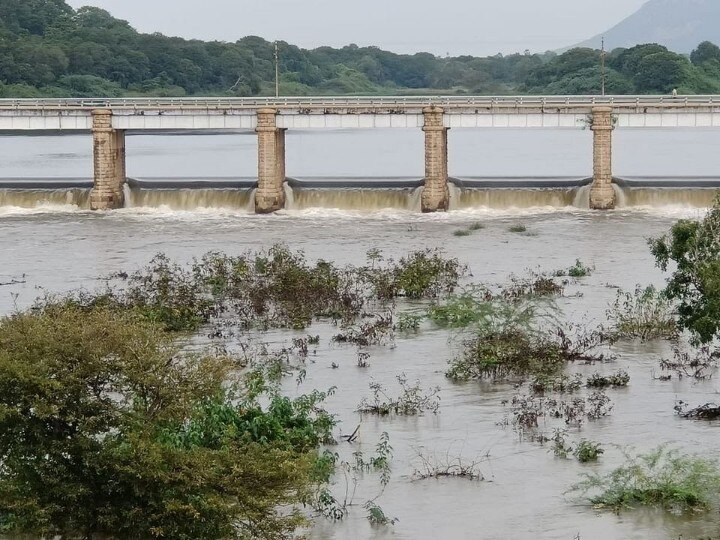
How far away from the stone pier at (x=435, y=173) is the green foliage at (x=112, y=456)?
4778 cm

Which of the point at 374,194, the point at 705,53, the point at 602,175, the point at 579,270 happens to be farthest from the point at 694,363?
the point at 705,53

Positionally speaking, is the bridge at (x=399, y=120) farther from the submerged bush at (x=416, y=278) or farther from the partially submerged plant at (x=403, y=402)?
the partially submerged plant at (x=403, y=402)

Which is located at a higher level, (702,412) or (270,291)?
(270,291)

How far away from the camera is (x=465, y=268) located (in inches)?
1898

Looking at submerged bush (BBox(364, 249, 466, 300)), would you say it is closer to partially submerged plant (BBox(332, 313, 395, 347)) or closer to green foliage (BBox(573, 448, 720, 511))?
partially submerged plant (BBox(332, 313, 395, 347))

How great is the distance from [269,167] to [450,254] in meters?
17.3

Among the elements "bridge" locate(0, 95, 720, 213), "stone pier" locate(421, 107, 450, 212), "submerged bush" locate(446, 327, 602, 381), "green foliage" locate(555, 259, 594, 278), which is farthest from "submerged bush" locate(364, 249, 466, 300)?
"bridge" locate(0, 95, 720, 213)

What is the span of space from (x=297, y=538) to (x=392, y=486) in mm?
5164

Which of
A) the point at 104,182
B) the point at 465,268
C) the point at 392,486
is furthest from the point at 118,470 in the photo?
the point at 104,182

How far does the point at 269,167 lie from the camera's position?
68.2m

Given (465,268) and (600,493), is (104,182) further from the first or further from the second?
(600,493)

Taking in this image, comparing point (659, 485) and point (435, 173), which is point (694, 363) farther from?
point (435, 173)

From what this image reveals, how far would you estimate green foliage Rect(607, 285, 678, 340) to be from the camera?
3603 cm

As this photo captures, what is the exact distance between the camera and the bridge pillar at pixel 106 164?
69.0m
